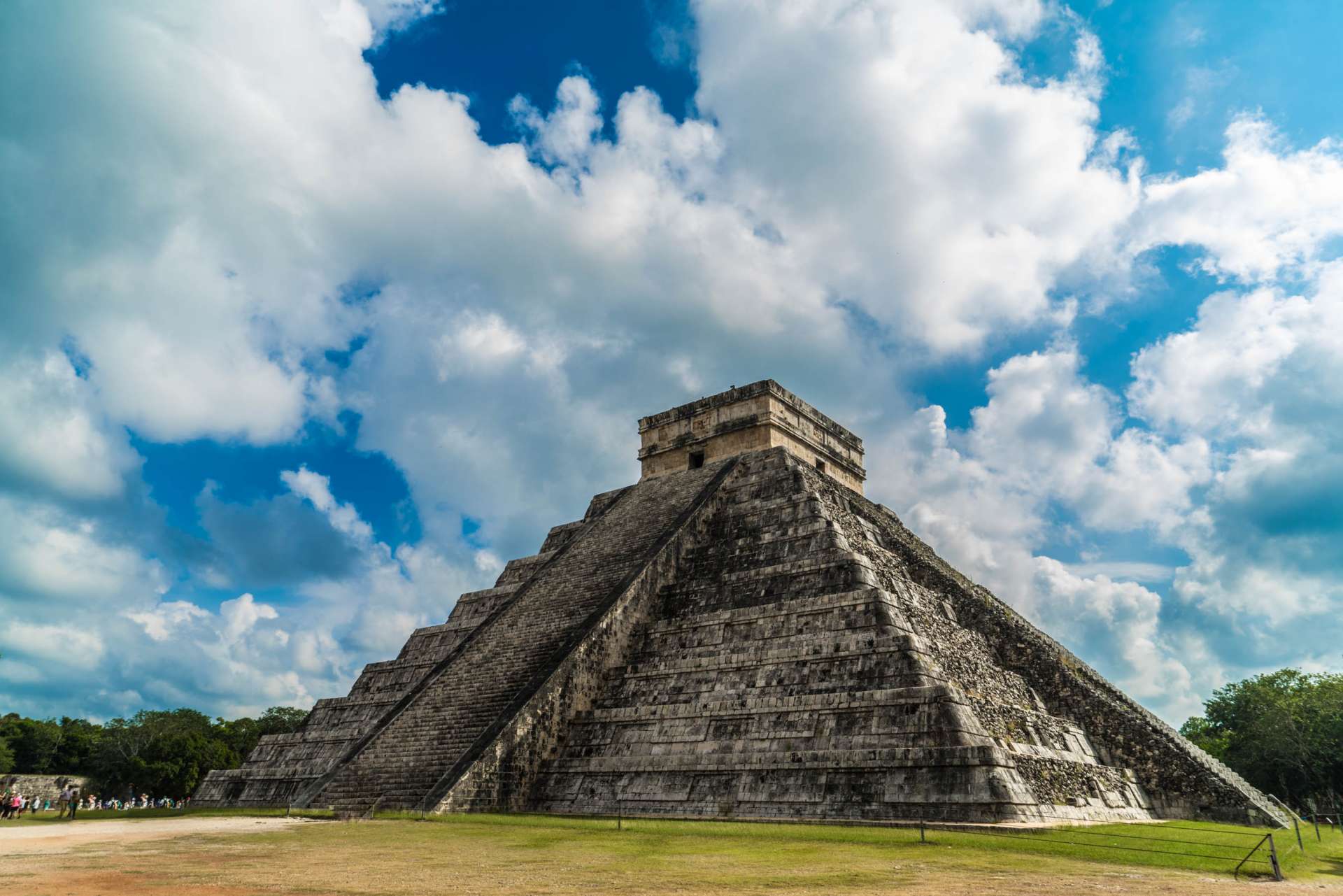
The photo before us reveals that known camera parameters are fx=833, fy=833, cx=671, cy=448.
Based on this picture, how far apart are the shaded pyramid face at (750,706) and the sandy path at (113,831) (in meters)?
1.65

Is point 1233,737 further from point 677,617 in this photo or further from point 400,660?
point 400,660

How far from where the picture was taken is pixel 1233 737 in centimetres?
3036

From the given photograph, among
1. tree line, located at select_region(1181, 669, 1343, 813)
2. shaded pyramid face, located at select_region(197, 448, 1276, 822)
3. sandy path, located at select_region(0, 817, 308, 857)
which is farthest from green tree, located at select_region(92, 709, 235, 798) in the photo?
tree line, located at select_region(1181, 669, 1343, 813)

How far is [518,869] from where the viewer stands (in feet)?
21.9

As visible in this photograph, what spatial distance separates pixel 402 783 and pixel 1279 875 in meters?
11.0

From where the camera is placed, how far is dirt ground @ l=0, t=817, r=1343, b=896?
570 centimetres

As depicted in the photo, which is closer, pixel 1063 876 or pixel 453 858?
pixel 1063 876

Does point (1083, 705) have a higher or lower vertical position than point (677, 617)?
lower

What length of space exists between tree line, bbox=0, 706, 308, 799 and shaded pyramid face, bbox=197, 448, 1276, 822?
883 inches

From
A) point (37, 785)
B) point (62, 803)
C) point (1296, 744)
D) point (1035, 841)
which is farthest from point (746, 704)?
point (37, 785)

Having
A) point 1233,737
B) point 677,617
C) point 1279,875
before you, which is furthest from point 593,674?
point 1233,737

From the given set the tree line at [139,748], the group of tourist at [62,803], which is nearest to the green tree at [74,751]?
the tree line at [139,748]

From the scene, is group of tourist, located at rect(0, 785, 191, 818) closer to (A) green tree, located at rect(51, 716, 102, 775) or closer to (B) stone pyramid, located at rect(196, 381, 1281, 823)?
(B) stone pyramid, located at rect(196, 381, 1281, 823)

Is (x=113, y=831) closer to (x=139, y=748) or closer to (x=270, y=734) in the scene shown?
(x=270, y=734)
